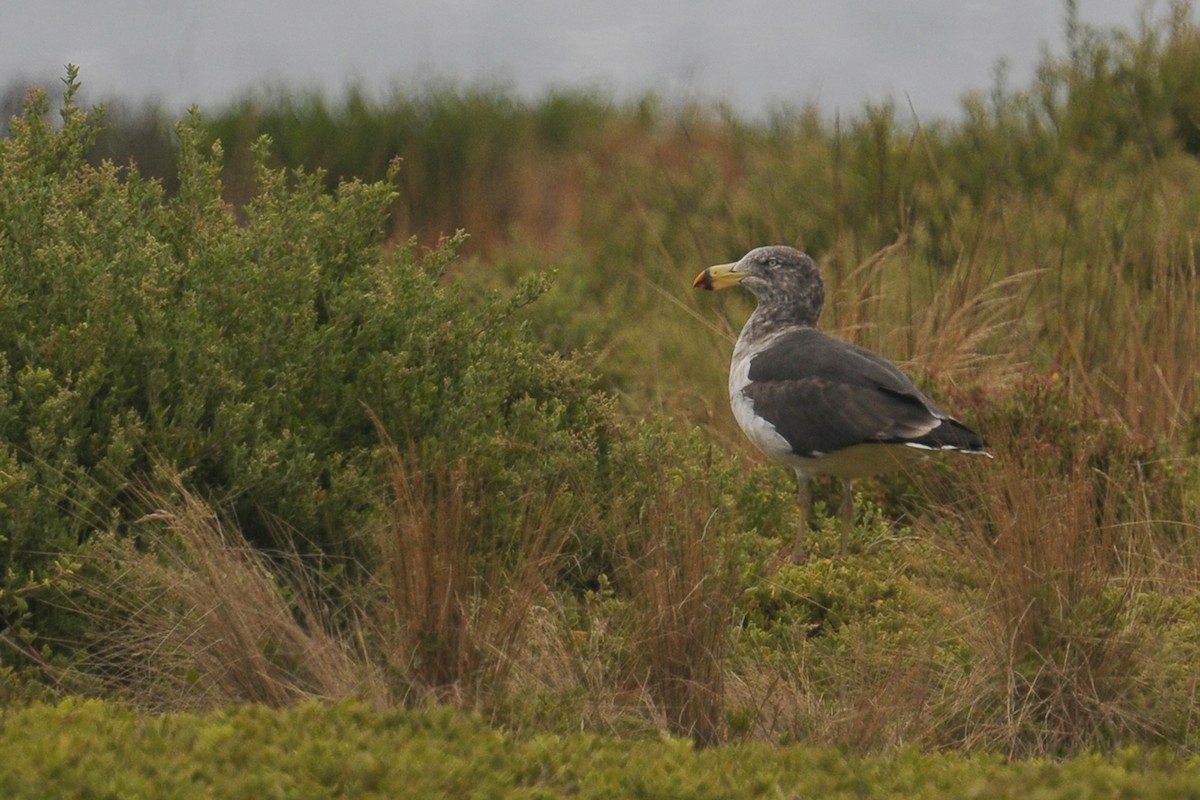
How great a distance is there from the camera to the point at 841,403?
23.9 feet

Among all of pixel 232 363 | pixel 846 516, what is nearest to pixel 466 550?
pixel 232 363

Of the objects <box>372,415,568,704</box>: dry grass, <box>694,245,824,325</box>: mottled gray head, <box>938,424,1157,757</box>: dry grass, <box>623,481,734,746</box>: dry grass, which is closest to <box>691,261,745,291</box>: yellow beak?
<box>694,245,824,325</box>: mottled gray head

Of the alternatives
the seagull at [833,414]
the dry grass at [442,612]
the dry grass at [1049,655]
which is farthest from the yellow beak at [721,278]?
the dry grass at [442,612]

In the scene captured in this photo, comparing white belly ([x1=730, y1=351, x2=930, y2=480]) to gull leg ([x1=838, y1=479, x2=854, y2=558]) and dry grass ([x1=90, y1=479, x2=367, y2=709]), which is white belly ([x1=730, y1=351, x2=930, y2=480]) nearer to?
gull leg ([x1=838, y1=479, x2=854, y2=558])

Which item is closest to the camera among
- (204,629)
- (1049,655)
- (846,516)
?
(204,629)

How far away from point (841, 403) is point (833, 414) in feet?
0.21

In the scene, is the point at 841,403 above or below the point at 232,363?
below

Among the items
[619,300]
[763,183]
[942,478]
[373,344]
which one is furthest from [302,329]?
[763,183]

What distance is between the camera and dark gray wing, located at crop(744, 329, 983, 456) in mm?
7094

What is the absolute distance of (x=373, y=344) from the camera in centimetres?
672

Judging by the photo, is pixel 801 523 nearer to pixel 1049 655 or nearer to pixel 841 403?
pixel 841 403

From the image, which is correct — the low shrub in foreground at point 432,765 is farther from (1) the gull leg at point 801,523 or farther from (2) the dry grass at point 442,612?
(1) the gull leg at point 801,523

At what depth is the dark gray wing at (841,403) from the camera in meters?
7.09

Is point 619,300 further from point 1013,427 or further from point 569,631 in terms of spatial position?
point 569,631
